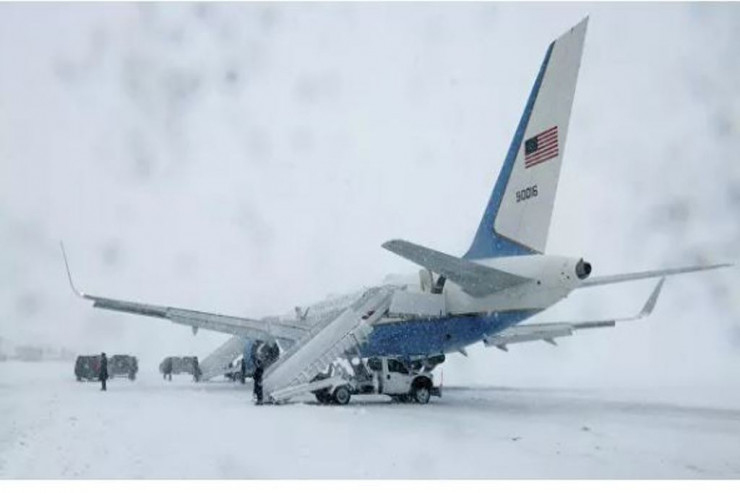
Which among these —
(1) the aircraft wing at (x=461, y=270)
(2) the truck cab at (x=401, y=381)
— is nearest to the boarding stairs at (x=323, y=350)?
(2) the truck cab at (x=401, y=381)

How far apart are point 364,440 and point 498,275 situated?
21.7ft

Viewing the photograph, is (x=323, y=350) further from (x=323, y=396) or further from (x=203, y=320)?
(x=203, y=320)

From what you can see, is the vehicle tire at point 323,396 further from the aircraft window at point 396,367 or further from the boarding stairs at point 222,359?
the boarding stairs at point 222,359

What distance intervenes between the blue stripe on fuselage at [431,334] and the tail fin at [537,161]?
6.24 ft

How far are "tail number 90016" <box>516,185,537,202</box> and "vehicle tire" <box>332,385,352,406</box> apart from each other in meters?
6.84

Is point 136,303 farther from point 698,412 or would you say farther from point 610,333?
point 610,333

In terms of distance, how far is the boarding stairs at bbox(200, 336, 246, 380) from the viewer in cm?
3512

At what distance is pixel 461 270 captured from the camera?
690 inches

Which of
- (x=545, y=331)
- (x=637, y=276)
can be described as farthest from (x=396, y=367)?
(x=545, y=331)

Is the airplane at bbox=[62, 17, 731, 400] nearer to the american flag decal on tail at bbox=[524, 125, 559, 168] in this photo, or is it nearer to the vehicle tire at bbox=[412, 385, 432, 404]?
the american flag decal on tail at bbox=[524, 125, 559, 168]

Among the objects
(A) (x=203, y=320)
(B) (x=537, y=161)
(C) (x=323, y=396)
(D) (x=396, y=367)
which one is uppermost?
(B) (x=537, y=161)

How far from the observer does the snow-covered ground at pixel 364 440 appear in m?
9.88

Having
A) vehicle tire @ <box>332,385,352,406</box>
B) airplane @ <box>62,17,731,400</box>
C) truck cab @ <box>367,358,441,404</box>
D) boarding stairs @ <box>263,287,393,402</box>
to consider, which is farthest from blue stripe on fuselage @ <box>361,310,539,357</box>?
vehicle tire @ <box>332,385,352,406</box>
